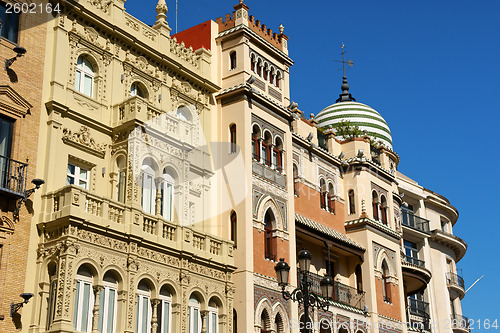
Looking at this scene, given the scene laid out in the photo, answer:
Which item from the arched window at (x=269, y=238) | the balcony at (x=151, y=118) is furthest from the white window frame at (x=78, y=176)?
the arched window at (x=269, y=238)

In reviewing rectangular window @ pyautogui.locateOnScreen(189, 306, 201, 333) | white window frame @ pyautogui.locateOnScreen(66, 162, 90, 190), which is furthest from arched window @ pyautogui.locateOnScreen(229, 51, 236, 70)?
rectangular window @ pyautogui.locateOnScreen(189, 306, 201, 333)

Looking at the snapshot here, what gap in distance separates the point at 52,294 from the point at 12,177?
351cm

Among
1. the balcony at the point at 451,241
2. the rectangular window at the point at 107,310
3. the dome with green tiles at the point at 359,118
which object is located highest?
the dome with green tiles at the point at 359,118

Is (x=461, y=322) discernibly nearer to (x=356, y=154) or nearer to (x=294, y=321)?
(x=356, y=154)

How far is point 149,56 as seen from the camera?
2738cm

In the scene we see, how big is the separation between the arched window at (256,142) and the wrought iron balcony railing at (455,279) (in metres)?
24.7

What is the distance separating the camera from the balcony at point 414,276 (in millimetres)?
40812

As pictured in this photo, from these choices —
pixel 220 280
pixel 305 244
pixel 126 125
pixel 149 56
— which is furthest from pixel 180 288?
pixel 305 244

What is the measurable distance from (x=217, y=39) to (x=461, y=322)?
28.8 m

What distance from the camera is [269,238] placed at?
29797 mm

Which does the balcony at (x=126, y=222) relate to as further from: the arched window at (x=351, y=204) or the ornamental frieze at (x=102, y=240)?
the arched window at (x=351, y=204)

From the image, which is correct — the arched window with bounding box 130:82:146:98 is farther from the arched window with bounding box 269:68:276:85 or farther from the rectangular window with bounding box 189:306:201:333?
the rectangular window with bounding box 189:306:201:333

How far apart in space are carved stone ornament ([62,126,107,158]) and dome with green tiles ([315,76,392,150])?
75.1ft

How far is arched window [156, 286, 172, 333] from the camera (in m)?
23.4
